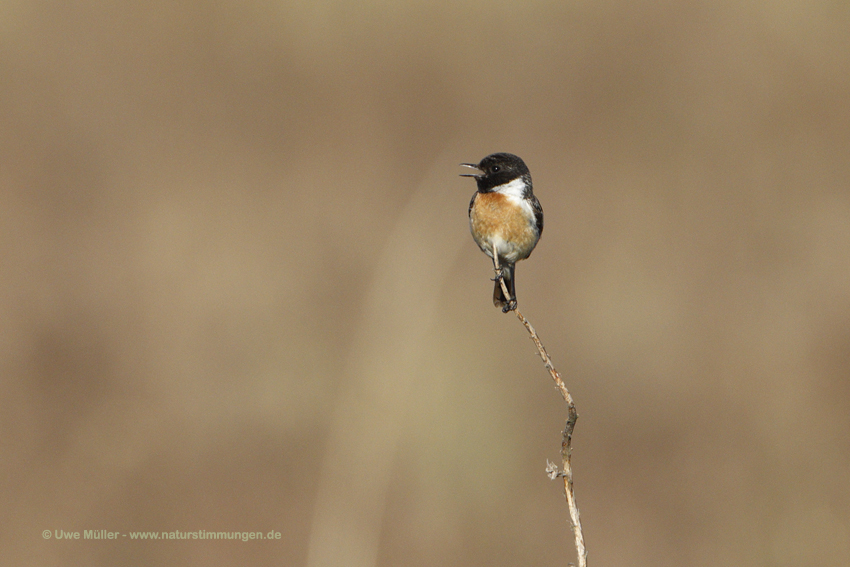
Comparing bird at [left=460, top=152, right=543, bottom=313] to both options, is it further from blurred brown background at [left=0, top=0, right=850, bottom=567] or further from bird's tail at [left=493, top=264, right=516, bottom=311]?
blurred brown background at [left=0, top=0, right=850, bottom=567]

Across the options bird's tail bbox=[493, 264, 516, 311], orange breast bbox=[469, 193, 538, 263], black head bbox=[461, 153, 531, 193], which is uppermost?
black head bbox=[461, 153, 531, 193]

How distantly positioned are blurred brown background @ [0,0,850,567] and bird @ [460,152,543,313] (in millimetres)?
1004

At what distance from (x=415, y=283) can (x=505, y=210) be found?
1533 millimetres

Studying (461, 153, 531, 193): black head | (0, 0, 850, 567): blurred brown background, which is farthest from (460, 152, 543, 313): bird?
(0, 0, 850, 567): blurred brown background

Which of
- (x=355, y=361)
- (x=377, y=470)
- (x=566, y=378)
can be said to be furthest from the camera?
(x=566, y=378)

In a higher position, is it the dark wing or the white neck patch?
the white neck patch

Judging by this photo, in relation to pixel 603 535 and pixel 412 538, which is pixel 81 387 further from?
pixel 603 535

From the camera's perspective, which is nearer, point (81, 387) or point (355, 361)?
point (355, 361)

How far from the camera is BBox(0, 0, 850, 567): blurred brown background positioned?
230 inches

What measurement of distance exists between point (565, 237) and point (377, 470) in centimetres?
531

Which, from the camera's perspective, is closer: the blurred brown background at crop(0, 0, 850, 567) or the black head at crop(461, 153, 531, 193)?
the black head at crop(461, 153, 531, 193)

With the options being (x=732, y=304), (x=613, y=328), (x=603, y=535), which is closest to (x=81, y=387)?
(x=603, y=535)

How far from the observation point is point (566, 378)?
283 inches

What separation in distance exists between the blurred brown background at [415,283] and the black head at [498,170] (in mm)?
1206
